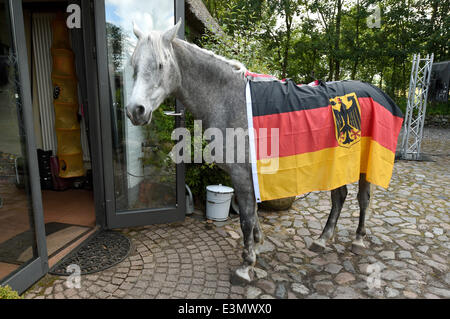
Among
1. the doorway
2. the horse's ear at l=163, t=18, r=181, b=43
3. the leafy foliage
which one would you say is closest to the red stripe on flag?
the horse's ear at l=163, t=18, r=181, b=43

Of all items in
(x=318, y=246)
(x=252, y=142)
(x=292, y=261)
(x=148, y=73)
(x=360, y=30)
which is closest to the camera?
(x=148, y=73)

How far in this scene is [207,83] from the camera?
2.58m

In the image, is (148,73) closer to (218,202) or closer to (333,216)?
(218,202)

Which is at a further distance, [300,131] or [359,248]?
[359,248]

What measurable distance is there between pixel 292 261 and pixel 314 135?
1453 millimetres

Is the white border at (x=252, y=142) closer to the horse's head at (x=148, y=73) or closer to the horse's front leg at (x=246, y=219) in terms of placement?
the horse's front leg at (x=246, y=219)

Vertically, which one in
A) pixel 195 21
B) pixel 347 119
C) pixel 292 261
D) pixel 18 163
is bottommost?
pixel 292 261

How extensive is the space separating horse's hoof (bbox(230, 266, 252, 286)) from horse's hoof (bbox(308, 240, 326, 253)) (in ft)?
3.42

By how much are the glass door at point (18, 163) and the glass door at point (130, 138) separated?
95 centimetres

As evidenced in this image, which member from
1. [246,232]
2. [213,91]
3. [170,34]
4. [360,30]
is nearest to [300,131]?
[213,91]

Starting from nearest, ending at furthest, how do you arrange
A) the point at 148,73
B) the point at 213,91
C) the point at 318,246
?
the point at 148,73, the point at 213,91, the point at 318,246

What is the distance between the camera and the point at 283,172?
264cm

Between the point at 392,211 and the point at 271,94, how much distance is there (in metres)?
3.33

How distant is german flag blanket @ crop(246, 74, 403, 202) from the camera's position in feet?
8.41
